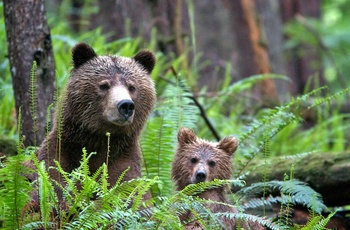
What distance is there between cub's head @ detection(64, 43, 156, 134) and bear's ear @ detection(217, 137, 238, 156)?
3.10 feet

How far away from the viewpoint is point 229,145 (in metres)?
7.39

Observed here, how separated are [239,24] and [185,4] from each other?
3.14 meters

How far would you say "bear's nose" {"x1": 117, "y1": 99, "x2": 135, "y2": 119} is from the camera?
6238 millimetres

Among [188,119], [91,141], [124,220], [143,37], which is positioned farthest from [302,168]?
[143,37]

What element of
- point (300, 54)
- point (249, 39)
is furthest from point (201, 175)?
point (300, 54)

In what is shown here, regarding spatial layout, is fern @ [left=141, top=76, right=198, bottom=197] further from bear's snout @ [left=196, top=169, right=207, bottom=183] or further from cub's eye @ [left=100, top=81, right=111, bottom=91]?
cub's eye @ [left=100, top=81, right=111, bottom=91]

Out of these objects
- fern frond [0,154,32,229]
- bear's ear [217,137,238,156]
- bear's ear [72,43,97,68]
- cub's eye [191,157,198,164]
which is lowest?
fern frond [0,154,32,229]

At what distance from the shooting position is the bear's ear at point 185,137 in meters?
7.36

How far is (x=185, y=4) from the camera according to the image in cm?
1514

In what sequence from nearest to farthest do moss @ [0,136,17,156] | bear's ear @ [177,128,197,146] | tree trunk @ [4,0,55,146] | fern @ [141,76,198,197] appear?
bear's ear @ [177,128,197,146] → tree trunk @ [4,0,55,146] → fern @ [141,76,198,197] → moss @ [0,136,17,156]

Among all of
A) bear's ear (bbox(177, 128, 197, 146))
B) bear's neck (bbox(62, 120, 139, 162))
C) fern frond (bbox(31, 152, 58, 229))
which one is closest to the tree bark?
bear's ear (bbox(177, 128, 197, 146))

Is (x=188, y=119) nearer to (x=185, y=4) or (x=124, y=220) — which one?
(x=124, y=220)

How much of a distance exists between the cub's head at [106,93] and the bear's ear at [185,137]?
592mm

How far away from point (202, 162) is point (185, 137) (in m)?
0.39
